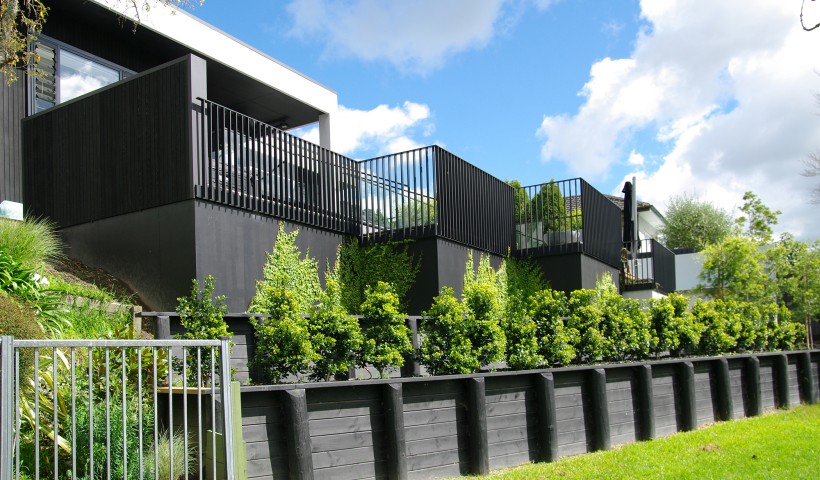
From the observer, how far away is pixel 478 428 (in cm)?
813

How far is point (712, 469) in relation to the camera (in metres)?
8.28

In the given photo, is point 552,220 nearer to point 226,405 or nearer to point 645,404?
point 645,404

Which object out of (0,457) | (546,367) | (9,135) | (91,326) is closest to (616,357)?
(546,367)

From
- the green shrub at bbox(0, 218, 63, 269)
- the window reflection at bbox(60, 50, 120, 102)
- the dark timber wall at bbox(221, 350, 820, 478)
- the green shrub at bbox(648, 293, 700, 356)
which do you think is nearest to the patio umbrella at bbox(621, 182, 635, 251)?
the green shrub at bbox(648, 293, 700, 356)

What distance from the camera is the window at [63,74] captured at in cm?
1534

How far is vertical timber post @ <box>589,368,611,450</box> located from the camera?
9602 millimetres

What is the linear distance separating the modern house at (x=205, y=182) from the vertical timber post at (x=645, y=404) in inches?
183

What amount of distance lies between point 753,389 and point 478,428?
285 inches

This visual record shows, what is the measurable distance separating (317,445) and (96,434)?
1848 millimetres

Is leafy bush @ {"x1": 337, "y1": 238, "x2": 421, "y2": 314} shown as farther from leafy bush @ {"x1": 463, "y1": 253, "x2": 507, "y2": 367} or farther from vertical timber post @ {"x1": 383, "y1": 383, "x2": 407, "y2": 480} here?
vertical timber post @ {"x1": 383, "y1": 383, "x2": 407, "y2": 480}

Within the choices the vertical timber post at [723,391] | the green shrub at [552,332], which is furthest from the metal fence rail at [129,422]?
the vertical timber post at [723,391]

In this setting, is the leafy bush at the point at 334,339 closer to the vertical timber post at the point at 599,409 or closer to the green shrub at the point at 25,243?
the vertical timber post at the point at 599,409

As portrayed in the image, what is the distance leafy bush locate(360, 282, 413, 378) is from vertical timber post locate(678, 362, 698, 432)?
4953 millimetres

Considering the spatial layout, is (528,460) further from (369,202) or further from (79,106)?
(79,106)
